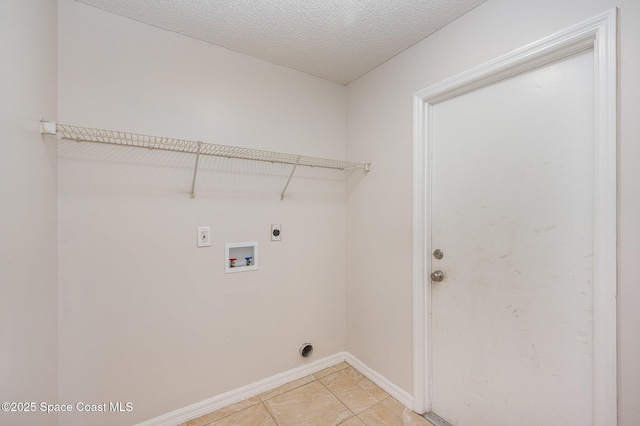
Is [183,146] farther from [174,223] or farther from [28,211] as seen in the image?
[28,211]

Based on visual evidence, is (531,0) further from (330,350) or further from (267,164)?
(330,350)

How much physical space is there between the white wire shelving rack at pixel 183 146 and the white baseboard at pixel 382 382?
1.49 meters

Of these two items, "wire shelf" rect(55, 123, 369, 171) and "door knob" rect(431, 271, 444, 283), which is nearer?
"wire shelf" rect(55, 123, 369, 171)

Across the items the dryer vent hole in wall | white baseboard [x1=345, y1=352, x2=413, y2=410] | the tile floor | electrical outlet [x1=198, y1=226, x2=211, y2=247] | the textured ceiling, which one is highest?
the textured ceiling

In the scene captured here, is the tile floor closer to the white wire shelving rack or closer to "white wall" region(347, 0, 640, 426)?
"white wall" region(347, 0, 640, 426)

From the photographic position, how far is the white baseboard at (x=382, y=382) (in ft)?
5.78

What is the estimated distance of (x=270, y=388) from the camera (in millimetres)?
1916

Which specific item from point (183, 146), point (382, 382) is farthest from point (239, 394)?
point (183, 146)

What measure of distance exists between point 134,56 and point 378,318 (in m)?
2.32

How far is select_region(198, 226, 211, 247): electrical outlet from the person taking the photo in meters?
1.68

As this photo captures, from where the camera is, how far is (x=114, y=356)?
57.6 inches

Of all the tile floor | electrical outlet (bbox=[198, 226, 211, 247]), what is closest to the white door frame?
the tile floor

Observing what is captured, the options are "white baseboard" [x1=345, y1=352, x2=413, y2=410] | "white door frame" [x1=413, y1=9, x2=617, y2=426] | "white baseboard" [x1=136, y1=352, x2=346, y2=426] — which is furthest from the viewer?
"white baseboard" [x1=345, y1=352, x2=413, y2=410]

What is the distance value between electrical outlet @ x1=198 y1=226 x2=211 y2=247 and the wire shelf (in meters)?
0.47
